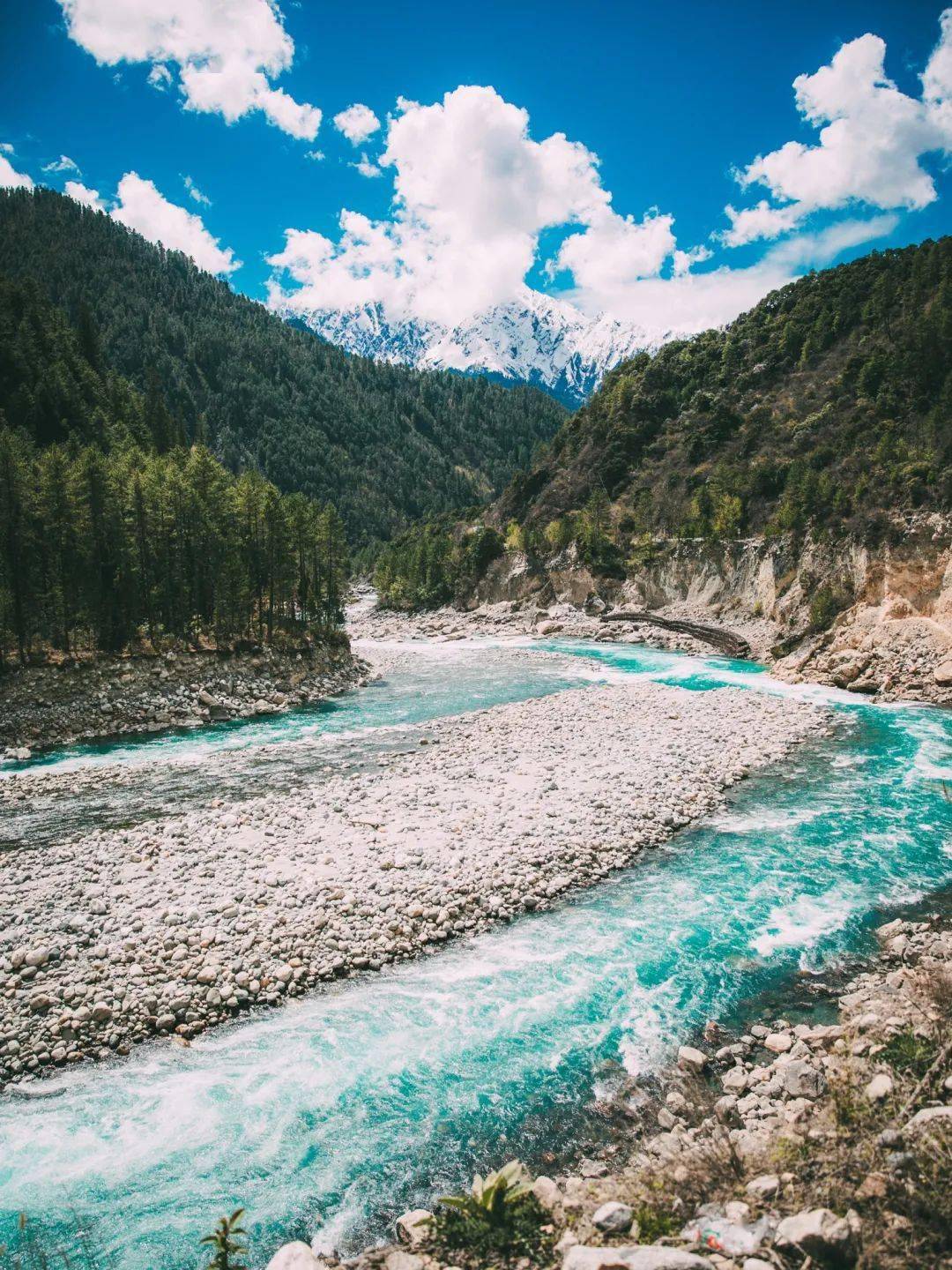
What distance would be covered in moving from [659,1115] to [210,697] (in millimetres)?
34063

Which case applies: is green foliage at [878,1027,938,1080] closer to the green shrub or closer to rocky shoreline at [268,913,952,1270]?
rocky shoreline at [268,913,952,1270]

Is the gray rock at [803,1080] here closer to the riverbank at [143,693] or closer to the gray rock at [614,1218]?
the gray rock at [614,1218]

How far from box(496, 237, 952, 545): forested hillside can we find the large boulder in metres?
49.5

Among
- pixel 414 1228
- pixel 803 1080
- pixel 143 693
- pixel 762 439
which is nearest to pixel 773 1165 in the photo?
pixel 803 1080

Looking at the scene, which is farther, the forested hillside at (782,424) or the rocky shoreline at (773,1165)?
the forested hillside at (782,424)

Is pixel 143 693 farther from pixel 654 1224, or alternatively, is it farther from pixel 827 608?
pixel 827 608

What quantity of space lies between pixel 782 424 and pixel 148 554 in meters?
78.9

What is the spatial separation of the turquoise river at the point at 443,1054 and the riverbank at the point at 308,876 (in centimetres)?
73

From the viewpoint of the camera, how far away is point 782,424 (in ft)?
273

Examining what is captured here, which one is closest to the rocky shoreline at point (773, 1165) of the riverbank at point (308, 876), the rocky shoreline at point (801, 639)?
the riverbank at point (308, 876)

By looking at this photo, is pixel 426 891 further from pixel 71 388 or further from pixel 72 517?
pixel 71 388

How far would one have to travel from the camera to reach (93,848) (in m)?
18.6

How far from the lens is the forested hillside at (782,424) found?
186 feet

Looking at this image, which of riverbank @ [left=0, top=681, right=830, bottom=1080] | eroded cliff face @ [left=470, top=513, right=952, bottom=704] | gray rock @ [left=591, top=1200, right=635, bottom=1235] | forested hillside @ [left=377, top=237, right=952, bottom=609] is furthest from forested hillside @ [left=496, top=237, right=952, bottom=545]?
gray rock @ [left=591, top=1200, right=635, bottom=1235]
